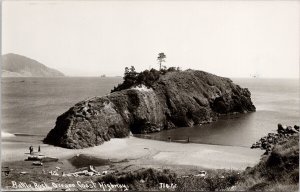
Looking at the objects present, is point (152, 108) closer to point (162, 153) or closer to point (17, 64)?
point (162, 153)

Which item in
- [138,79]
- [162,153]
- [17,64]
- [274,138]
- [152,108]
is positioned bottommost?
[162,153]

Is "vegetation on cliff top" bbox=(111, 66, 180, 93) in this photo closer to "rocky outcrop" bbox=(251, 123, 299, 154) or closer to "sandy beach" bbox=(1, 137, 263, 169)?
"sandy beach" bbox=(1, 137, 263, 169)

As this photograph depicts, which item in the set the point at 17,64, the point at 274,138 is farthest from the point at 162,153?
the point at 17,64

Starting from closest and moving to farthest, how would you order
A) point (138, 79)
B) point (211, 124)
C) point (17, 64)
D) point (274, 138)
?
point (17, 64)
point (274, 138)
point (138, 79)
point (211, 124)

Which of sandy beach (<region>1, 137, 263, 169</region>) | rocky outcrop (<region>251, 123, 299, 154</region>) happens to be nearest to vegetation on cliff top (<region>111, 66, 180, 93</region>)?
sandy beach (<region>1, 137, 263, 169</region>)

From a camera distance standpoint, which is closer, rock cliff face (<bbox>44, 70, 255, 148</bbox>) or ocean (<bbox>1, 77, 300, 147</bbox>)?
rock cliff face (<bbox>44, 70, 255, 148</bbox>)

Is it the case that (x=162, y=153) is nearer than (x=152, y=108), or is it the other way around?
(x=162, y=153)

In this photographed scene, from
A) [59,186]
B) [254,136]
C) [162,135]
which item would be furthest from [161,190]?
[254,136]
